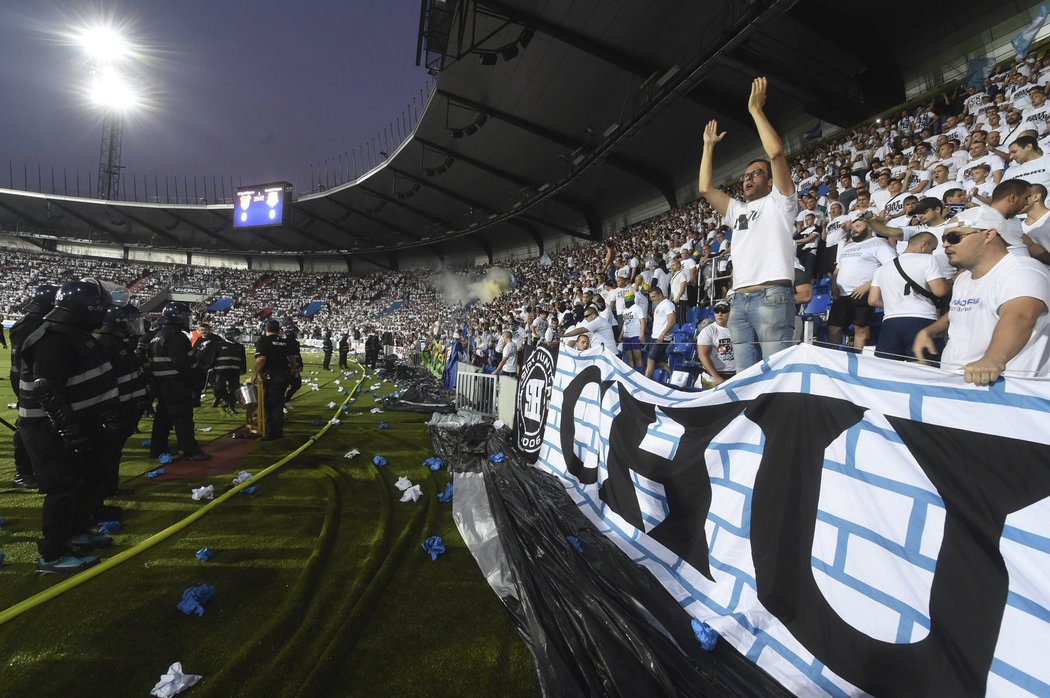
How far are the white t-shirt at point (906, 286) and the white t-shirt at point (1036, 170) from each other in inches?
90.6

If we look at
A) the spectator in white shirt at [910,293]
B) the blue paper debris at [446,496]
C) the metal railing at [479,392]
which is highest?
the spectator in white shirt at [910,293]

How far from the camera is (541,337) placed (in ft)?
37.4

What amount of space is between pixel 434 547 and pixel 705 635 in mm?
1783

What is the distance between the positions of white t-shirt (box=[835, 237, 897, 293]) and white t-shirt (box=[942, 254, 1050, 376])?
2.12 m

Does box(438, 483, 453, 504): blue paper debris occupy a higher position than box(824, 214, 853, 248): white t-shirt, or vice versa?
box(824, 214, 853, 248): white t-shirt

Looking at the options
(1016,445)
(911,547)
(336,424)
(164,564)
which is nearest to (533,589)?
(911,547)

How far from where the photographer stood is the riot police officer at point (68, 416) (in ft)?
9.39

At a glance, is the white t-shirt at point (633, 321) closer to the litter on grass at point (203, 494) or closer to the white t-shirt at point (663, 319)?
the white t-shirt at point (663, 319)

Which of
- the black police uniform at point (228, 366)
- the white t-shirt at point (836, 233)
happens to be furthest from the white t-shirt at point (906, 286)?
the black police uniform at point (228, 366)

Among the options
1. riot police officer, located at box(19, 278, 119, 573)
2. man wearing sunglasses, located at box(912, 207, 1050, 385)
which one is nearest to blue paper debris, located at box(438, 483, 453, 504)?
riot police officer, located at box(19, 278, 119, 573)

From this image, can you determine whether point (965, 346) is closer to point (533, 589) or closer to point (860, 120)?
point (533, 589)

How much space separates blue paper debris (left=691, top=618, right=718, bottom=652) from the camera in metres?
2.02

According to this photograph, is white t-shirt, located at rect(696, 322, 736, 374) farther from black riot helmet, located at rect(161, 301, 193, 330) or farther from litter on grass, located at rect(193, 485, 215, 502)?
black riot helmet, located at rect(161, 301, 193, 330)

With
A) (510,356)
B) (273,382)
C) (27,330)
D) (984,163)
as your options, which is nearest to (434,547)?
(273,382)
